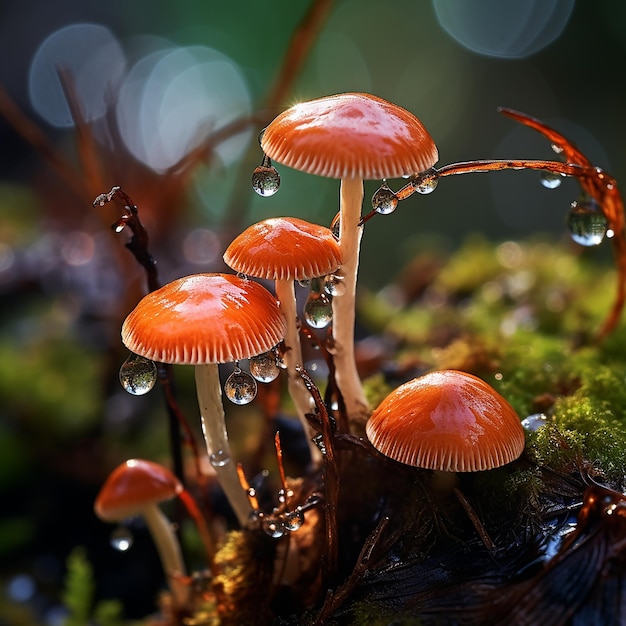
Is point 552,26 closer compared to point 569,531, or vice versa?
point 569,531

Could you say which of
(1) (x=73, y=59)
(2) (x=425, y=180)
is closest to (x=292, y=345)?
(2) (x=425, y=180)

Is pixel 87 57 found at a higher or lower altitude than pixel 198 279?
higher

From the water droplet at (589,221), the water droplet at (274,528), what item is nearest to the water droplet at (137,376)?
the water droplet at (274,528)

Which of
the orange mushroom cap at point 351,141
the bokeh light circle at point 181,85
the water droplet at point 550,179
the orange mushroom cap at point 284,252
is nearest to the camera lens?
the orange mushroom cap at point 351,141

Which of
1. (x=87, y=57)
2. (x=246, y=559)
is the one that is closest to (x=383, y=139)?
(x=246, y=559)

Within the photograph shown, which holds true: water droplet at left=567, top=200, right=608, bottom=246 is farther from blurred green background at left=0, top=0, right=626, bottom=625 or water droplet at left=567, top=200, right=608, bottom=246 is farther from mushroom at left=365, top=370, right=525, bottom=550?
blurred green background at left=0, top=0, right=626, bottom=625

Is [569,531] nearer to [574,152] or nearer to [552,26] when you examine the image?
[574,152]

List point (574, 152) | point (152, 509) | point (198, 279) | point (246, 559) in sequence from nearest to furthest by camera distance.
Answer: point (198, 279)
point (246, 559)
point (574, 152)
point (152, 509)

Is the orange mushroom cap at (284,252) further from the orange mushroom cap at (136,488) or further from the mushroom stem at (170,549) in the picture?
the mushroom stem at (170,549)
